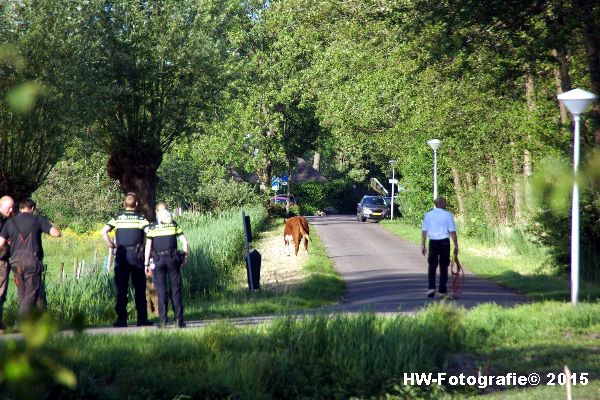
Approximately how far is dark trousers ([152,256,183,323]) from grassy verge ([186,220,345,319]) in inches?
53.6

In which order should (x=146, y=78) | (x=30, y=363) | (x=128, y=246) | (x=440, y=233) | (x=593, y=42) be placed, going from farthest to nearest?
(x=146, y=78) → (x=593, y=42) → (x=440, y=233) → (x=128, y=246) → (x=30, y=363)

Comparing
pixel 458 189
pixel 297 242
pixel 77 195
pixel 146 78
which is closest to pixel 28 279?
pixel 146 78

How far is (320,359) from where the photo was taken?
9.75 meters

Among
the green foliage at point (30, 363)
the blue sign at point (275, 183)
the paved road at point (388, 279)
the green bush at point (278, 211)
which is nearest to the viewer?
the green foliage at point (30, 363)

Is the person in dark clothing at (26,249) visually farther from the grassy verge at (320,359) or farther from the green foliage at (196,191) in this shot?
the green foliage at (196,191)

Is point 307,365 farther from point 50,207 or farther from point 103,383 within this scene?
point 50,207

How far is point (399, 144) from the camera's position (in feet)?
173

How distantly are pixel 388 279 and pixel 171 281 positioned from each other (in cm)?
1189

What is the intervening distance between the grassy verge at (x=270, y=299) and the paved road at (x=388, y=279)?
44 cm

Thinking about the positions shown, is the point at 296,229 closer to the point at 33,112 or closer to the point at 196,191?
the point at 33,112

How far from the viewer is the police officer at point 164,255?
12531 millimetres

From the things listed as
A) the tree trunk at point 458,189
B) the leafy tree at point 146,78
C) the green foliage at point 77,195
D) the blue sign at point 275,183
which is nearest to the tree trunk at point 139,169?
the leafy tree at point 146,78

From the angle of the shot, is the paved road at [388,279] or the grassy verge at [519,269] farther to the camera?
the grassy verge at [519,269]

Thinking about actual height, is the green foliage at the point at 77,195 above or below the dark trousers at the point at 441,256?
above
